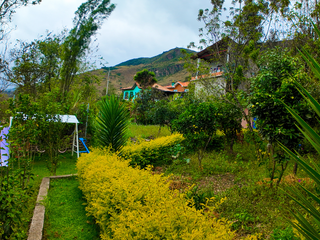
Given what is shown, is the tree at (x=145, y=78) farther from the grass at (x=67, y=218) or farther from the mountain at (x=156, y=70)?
the grass at (x=67, y=218)

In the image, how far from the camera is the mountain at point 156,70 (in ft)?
231

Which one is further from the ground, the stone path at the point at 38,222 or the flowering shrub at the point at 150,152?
the flowering shrub at the point at 150,152

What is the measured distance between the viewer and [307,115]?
14.1ft

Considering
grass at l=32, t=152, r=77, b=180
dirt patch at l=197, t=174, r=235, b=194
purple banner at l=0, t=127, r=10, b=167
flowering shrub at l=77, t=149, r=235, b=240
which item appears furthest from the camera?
grass at l=32, t=152, r=77, b=180

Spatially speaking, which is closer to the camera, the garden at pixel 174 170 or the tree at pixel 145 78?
the garden at pixel 174 170

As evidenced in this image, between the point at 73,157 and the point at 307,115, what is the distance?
873 cm

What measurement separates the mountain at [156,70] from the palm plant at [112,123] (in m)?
52.8

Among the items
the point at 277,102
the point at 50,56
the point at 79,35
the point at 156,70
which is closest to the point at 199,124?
the point at 277,102

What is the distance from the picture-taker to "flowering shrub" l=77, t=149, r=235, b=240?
1.96m

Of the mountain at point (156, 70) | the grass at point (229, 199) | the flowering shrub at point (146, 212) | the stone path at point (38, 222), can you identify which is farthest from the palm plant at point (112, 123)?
the mountain at point (156, 70)

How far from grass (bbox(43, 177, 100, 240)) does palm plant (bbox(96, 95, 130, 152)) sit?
152 centimetres

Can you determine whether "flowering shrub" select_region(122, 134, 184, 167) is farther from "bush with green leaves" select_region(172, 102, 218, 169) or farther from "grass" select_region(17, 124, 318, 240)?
"bush with green leaves" select_region(172, 102, 218, 169)

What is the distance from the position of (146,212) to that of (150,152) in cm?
522

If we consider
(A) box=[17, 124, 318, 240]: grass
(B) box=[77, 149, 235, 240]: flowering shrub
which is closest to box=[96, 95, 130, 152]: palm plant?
(A) box=[17, 124, 318, 240]: grass
